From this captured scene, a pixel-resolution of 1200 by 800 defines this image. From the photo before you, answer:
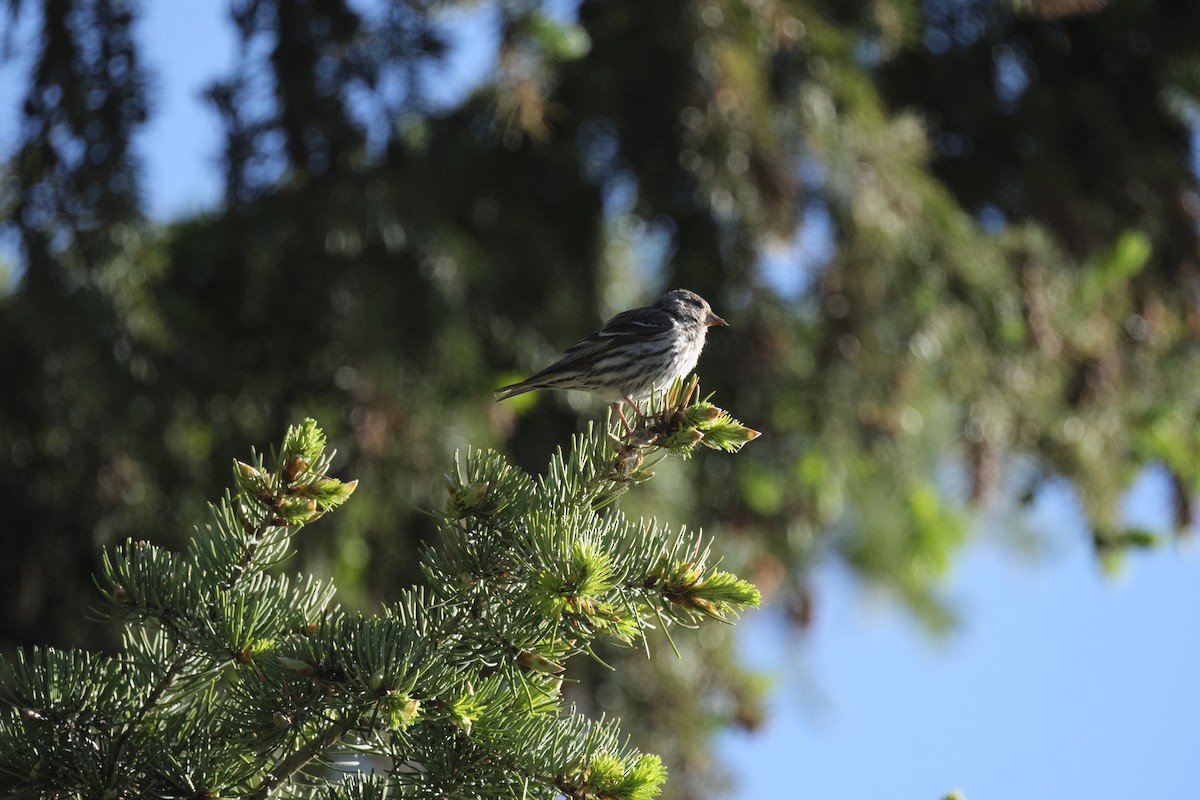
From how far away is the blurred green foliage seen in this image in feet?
12.1

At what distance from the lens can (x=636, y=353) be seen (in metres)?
4.24

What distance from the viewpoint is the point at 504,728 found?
1898 mm

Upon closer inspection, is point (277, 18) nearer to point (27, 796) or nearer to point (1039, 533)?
point (27, 796)

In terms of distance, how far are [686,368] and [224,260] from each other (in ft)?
6.01

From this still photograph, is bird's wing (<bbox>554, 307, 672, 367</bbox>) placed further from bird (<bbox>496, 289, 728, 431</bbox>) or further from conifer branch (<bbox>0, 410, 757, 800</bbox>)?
conifer branch (<bbox>0, 410, 757, 800</bbox>)

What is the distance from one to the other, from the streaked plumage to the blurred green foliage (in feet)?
0.42

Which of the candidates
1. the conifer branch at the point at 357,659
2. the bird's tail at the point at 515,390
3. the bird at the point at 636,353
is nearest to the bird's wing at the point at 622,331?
the bird at the point at 636,353

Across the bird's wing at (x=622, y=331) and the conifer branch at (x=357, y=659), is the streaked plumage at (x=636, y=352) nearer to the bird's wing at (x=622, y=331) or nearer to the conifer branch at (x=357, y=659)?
the bird's wing at (x=622, y=331)

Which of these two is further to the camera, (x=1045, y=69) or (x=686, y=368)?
(x=1045, y=69)

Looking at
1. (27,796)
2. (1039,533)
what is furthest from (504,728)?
(1039,533)

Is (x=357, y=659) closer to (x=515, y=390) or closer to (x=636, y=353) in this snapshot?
(x=515, y=390)

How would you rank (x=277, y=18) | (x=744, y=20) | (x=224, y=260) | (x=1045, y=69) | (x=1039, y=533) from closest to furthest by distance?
1. (x=277, y=18)
2. (x=744, y=20)
3. (x=224, y=260)
4. (x=1045, y=69)
5. (x=1039, y=533)

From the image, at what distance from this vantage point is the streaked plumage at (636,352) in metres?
3.88

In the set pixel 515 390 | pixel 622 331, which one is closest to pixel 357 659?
pixel 515 390
